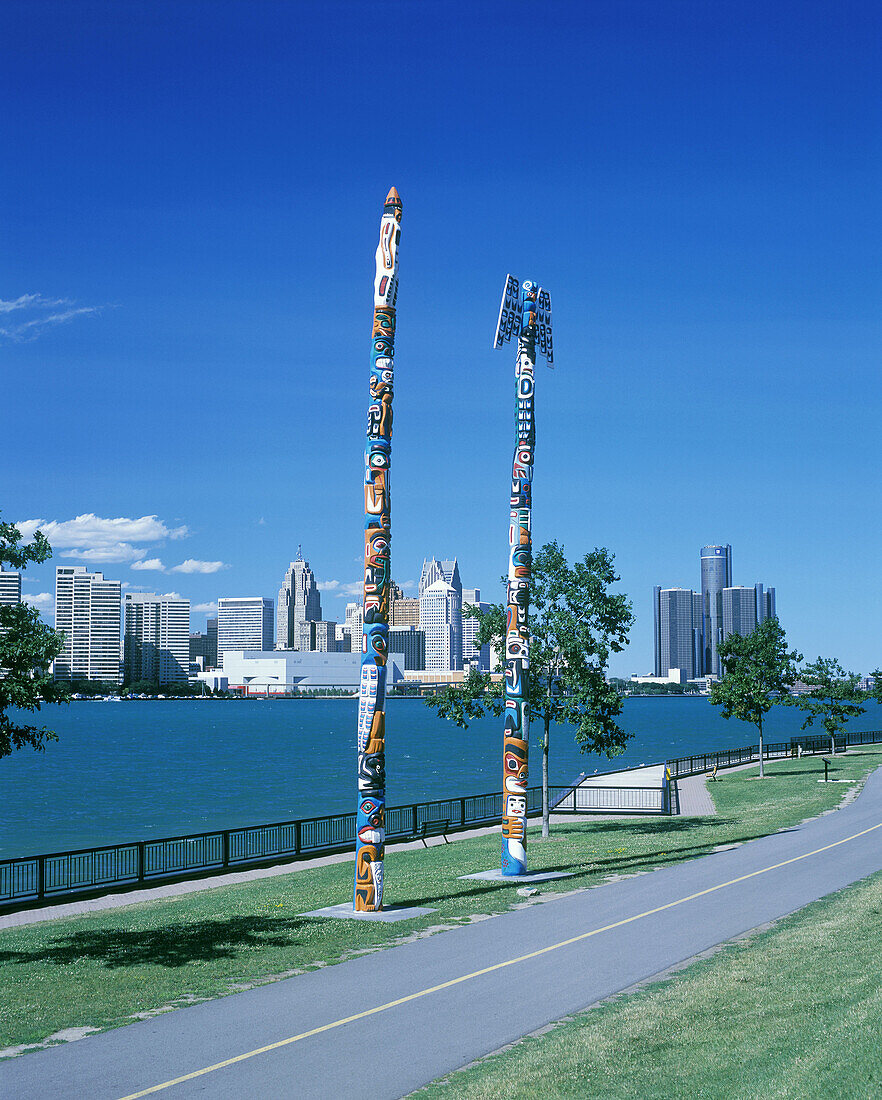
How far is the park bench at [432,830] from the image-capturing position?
3041 cm

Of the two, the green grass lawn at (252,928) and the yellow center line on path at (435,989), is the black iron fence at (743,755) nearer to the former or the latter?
the green grass lawn at (252,928)

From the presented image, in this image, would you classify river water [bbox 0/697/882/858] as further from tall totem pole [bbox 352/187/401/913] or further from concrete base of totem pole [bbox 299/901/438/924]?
tall totem pole [bbox 352/187/401/913]

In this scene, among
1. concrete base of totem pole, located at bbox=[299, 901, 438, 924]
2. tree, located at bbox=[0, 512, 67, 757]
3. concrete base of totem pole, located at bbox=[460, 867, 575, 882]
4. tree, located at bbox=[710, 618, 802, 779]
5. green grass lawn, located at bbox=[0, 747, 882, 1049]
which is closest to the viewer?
green grass lawn, located at bbox=[0, 747, 882, 1049]

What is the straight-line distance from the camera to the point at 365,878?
18.2 metres

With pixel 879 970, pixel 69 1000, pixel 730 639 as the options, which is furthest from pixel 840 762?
pixel 69 1000

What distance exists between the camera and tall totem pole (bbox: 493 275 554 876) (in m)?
22.1

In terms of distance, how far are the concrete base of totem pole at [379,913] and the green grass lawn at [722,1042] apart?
5653mm

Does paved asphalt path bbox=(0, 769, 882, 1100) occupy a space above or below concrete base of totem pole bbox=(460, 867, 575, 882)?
above

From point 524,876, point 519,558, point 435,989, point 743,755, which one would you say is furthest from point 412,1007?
point 743,755

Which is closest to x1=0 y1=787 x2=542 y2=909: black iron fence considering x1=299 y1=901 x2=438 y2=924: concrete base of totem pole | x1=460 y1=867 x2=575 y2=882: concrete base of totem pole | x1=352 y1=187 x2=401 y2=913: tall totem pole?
x1=460 y1=867 x2=575 y2=882: concrete base of totem pole

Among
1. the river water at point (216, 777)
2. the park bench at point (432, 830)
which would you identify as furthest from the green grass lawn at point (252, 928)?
the river water at point (216, 777)

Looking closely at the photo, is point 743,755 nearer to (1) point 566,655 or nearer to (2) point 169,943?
(1) point 566,655

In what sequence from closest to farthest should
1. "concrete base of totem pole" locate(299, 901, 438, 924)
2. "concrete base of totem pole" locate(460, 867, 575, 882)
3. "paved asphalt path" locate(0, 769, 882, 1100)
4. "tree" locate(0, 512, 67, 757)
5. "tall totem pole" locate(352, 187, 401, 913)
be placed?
1. "paved asphalt path" locate(0, 769, 882, 1100)
2. "tree" locate(0, 512, 67, 757)
3. "concrete base of totem pole" locate(299, 901, 438, 924)
4. "tall totem pole" locate(352, 187, 401, 913)
5. "concrete base of totem pole" locate(460, 867, 575, 882)

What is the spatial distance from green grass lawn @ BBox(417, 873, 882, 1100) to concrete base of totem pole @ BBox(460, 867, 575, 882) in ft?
26.3
